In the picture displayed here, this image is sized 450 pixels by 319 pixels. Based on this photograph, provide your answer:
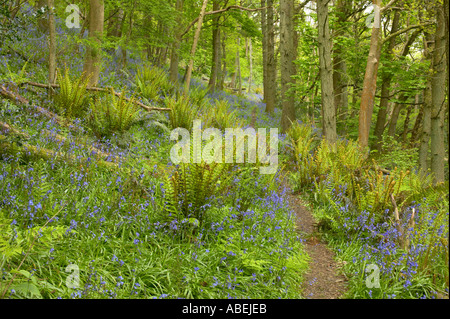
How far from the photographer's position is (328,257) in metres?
3.57

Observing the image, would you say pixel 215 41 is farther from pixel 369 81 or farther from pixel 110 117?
pixel 110 117

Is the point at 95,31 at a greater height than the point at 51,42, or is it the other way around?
the point at 95,31

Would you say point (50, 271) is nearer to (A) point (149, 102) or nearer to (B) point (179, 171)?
(B) point (179, 171)

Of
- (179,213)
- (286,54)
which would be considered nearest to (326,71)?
(286,54)

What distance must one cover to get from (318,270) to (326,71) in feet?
16.1

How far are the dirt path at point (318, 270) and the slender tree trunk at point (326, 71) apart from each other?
3.23 m

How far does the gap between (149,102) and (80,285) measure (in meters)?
5.59

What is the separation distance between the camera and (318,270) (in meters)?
3.23

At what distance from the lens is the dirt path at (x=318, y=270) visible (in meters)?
2.86

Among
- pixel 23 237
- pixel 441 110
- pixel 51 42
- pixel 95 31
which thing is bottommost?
pixel 23 237

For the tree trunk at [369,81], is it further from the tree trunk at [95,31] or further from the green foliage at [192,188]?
the tree trunk at [95,31]

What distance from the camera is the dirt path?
2.86 meters
